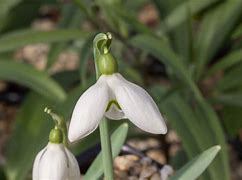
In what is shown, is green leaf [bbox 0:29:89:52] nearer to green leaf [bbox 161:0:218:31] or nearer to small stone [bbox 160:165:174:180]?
green leaf [bbox 161:0:218:31]

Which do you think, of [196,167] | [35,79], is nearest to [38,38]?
[35,79]

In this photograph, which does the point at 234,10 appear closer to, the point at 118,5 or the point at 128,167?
the point at 118,5

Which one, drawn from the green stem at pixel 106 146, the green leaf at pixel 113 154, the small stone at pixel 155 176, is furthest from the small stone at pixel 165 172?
the green stem at pixel 106 146

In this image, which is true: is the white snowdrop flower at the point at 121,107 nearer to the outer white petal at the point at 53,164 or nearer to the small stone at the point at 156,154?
the outer white petal at the point at 53,164

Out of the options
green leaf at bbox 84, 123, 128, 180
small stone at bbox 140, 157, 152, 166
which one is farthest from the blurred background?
green leaf at bbox 84, 123, 128, 180

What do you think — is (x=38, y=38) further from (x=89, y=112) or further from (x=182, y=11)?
(x=89, y=112)

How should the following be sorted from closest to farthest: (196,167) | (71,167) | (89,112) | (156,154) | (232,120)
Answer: (89,112)
(71,167)
(196,167)
(232,120)
(156,154)
